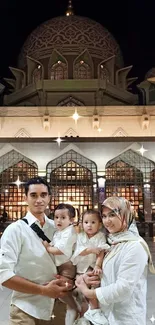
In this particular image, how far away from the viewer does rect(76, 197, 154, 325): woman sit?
6.42 ft

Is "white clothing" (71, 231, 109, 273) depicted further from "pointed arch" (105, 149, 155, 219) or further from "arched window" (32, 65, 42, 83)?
"arched window" (32, 65, 42, 83)

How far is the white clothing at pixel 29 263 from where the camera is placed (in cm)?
219

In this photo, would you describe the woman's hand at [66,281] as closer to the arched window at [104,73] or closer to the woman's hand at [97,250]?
the woman's hand at [97,250]

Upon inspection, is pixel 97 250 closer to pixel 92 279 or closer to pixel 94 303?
pixel 92 279

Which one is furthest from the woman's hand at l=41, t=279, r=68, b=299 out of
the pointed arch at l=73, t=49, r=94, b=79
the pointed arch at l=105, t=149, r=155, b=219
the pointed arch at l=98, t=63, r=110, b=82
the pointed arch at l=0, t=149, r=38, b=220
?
the pointed arch at l=73, t=49, r=94, b=79

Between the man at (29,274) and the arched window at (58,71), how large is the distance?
26.8 m

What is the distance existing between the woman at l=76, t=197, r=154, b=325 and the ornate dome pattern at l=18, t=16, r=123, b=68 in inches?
1079

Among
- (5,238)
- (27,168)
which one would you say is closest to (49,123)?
(27,168)

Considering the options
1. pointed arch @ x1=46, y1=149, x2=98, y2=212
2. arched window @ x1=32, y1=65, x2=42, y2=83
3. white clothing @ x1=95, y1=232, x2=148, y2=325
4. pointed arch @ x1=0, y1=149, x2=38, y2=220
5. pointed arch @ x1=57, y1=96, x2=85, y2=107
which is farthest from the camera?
arched window @ x1=32, y1=65, x2=42, y2=83

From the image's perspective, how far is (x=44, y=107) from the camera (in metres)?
23.9

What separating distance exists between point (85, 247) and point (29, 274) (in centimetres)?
46

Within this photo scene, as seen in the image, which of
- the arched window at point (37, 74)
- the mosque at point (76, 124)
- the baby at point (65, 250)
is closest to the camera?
the baby at point (65, 250)

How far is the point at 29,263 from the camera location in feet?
7.25

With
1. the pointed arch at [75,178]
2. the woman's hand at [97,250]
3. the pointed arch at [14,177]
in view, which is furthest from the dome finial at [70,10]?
the woman's hand at [97,250]
